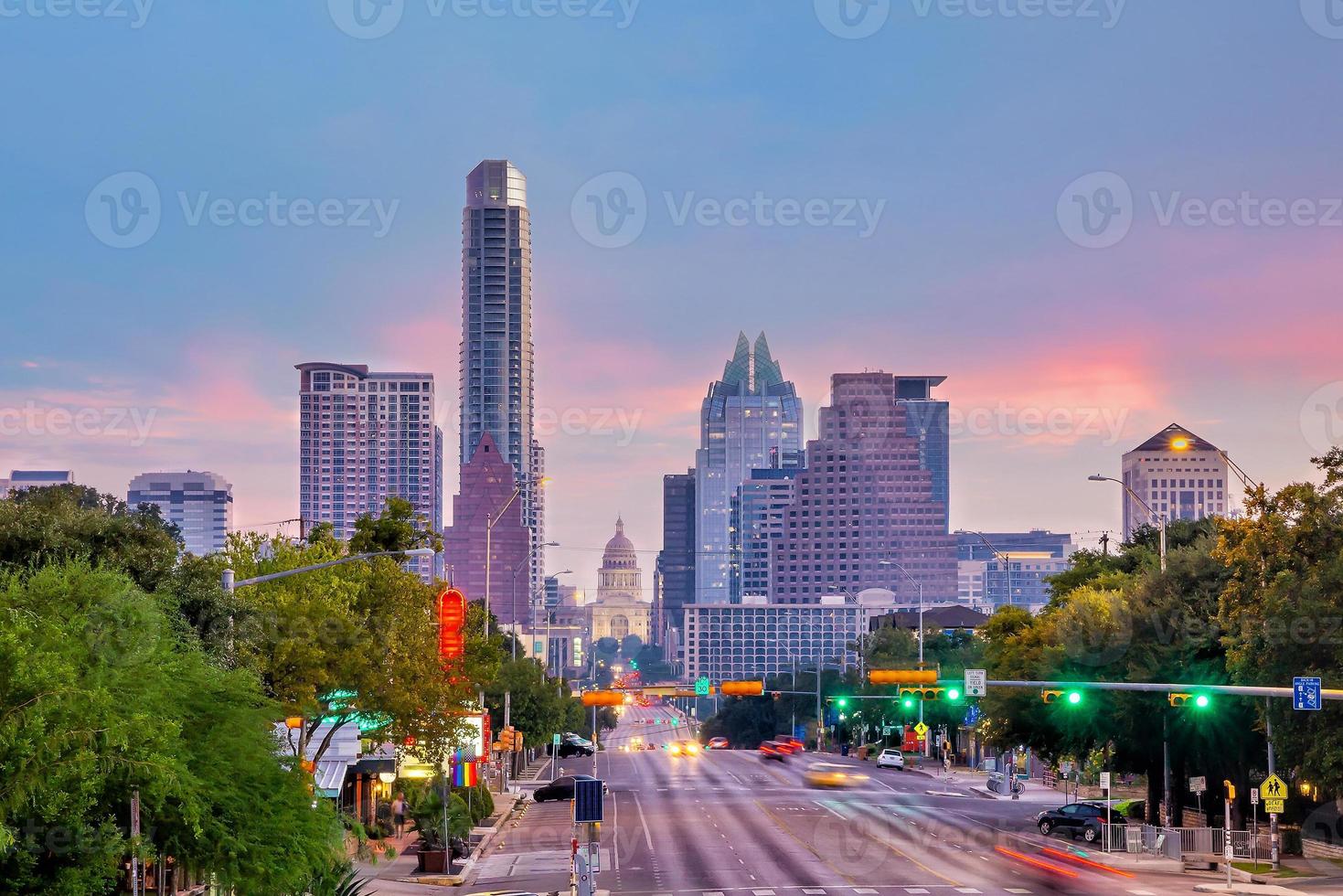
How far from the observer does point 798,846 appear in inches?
2213

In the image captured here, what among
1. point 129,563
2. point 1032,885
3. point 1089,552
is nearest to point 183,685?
point 129,563

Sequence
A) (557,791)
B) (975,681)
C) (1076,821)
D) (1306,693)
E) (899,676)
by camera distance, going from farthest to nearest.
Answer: (557,791)
(1076,821)
(899,676)
(975,681)
(1306,693)

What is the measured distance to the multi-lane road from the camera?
148 feet

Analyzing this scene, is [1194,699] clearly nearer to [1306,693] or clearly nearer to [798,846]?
[1306,693]

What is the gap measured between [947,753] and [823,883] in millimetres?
78247

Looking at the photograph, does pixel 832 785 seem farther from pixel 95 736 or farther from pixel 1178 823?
pixel 95 736

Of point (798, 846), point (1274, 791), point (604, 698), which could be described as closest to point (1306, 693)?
point (1274, 791)

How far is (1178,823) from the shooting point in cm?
6438

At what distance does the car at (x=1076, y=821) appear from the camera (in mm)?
60156

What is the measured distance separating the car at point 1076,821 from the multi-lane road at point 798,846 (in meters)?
0.91

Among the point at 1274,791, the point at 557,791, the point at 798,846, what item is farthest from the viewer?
the point at 557,791

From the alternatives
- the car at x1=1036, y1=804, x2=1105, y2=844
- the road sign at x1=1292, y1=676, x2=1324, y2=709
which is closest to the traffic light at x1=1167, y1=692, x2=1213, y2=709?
the road sign at x1=1292, y1=676, x2=1324, y2=709

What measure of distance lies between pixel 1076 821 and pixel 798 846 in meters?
12.2

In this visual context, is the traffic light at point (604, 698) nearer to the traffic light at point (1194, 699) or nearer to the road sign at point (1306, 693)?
the traffic light at point (1194, 699)
